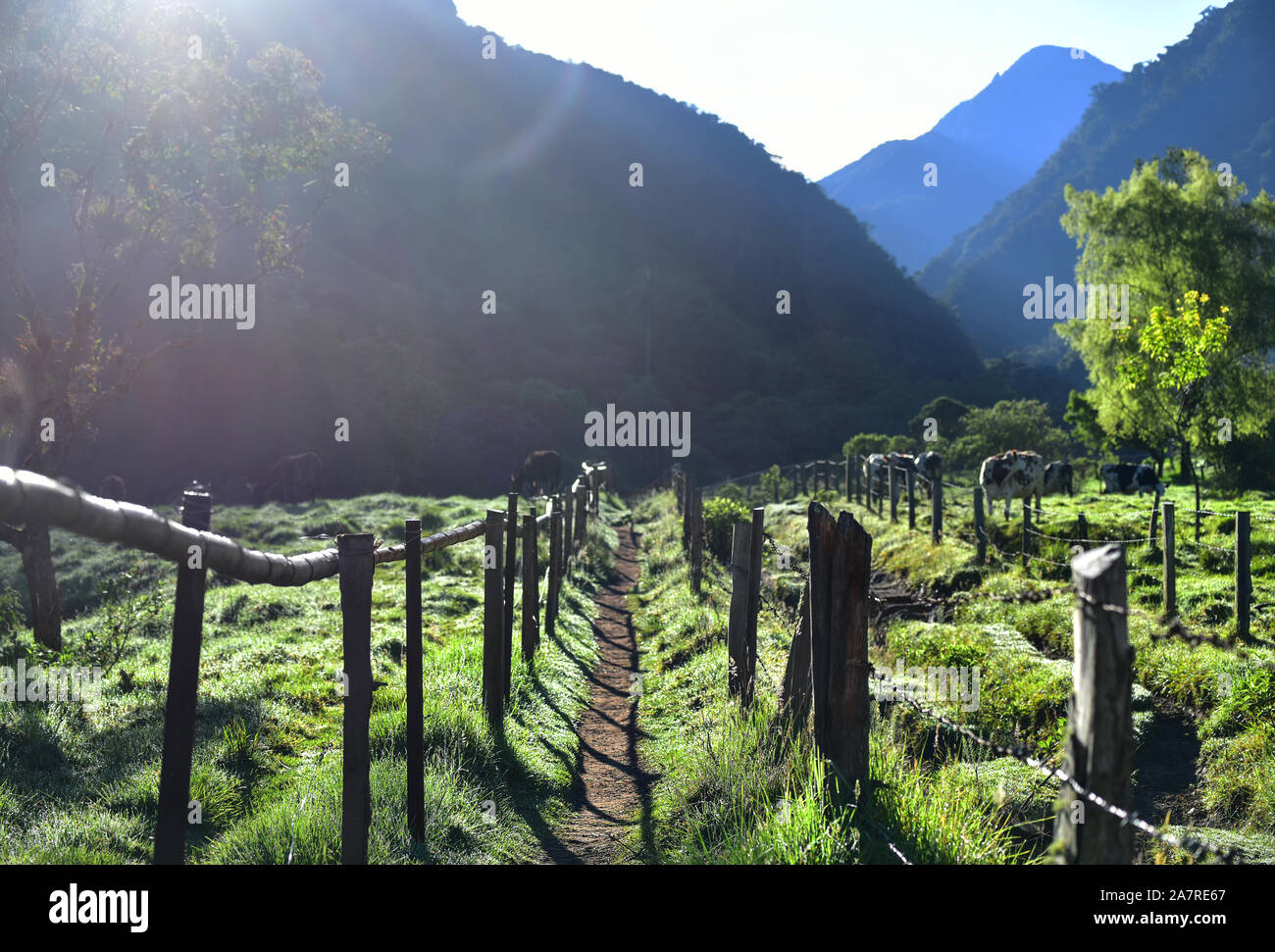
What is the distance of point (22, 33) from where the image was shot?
12.1 metres

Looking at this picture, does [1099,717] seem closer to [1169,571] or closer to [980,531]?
[1169,571]

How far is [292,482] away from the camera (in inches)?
1307

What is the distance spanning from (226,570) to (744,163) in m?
151

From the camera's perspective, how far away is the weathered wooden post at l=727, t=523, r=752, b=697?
23.8ft

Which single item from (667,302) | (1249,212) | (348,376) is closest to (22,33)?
(1249,212)

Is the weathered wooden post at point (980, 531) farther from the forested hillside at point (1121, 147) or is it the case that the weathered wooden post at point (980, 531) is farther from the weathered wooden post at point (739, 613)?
the forested hillside at point (1121, 147)

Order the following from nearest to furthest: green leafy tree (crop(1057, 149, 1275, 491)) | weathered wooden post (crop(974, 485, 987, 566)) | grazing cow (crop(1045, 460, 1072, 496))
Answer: weathered wooden post (crop(974, 485, 987, 566))
grazing cow (crop(1045, 460, 1072, 496))
green leafy tree (crop(1057, 149, 1275, 491))

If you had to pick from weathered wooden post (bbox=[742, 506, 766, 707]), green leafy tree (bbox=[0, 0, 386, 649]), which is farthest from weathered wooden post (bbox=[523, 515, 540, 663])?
green leafy tree (bbox=[0, 0, 386, 649])

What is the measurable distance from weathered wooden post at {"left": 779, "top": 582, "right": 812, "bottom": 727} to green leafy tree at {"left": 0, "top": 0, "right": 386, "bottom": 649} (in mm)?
9092
